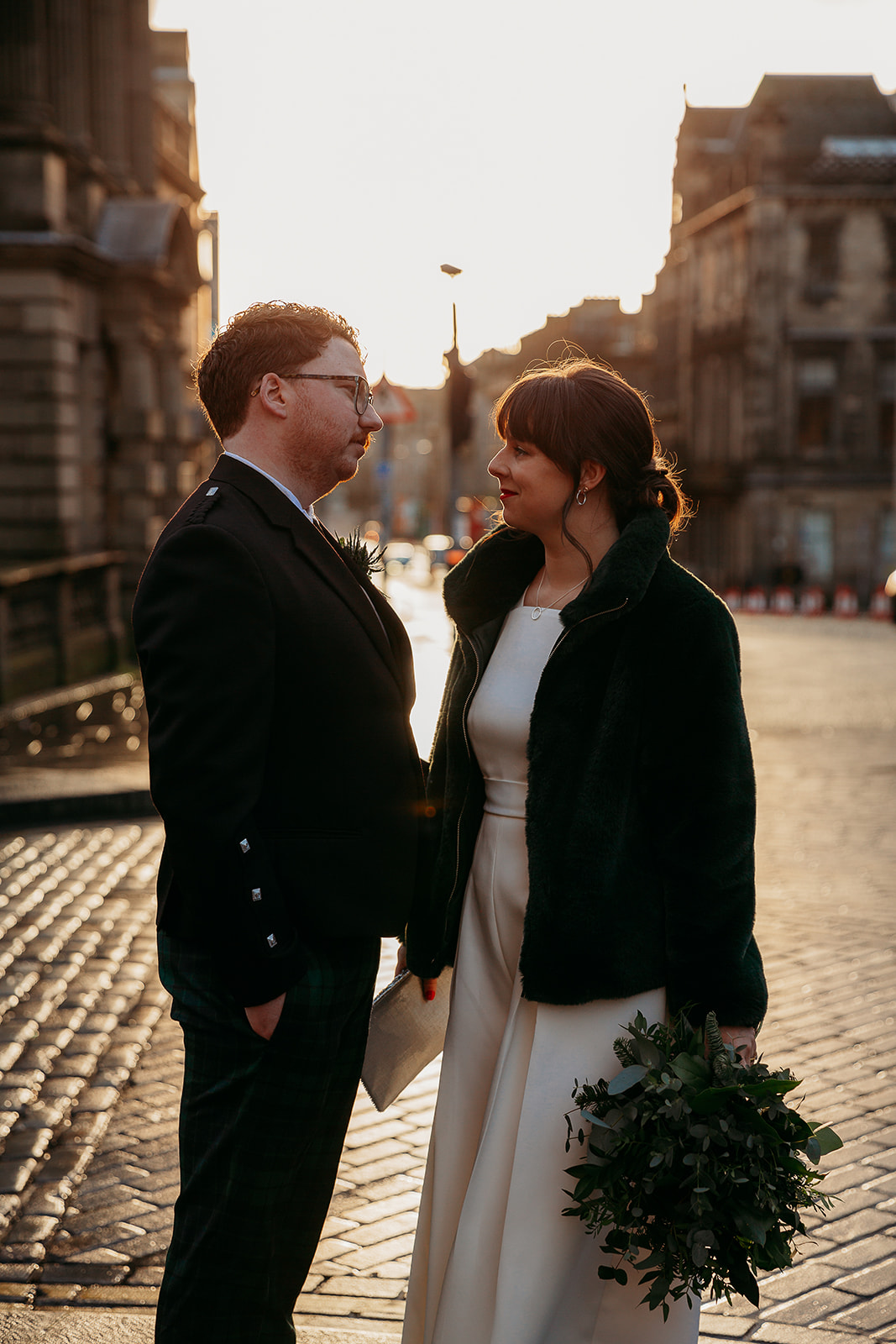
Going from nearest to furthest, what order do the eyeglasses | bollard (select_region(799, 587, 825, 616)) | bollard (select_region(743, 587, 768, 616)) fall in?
the eyeglasses
bollard (select_region(799, 587, 825, 616))
bollard (select_region(743, 587, 768, 616))

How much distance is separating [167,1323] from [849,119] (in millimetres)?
53976

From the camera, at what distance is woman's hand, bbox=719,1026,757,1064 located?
2.63m

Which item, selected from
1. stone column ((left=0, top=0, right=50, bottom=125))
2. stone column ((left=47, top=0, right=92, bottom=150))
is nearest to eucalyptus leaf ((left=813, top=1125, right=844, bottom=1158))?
stone column ((left=0, top=0, right=50, bottom=125))

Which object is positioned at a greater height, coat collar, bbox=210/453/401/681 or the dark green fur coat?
coat collar, bbox=210/453/401/681

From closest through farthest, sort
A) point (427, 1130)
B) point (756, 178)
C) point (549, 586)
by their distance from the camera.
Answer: point (549, 586), point (427, 1130), point (756, 178)

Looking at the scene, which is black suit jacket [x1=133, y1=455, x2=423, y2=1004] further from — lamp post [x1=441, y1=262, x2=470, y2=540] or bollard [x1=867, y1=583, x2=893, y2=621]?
bollard [x1=867, y1=583, x2=893, y2=621]

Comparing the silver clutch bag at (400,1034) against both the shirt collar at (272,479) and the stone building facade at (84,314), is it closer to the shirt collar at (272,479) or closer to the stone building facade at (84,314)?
the shirt collar at (272,479)

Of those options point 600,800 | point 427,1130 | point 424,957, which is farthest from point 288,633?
point 427,1130

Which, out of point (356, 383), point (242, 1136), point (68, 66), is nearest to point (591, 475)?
point (356, 383)

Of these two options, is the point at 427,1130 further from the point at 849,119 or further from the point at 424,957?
the point at 849,119

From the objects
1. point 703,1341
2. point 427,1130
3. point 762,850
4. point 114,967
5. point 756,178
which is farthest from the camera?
point 756,178

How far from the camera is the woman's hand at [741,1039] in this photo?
2633mm

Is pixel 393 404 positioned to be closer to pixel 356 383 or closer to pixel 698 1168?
pixel 356 383

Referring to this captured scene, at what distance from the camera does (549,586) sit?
9.58 feet
